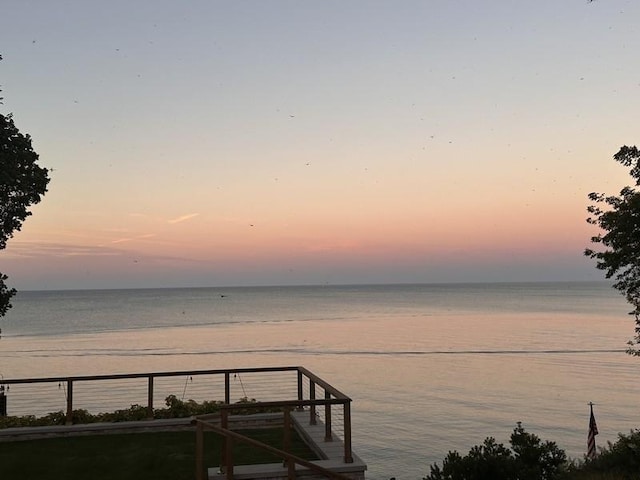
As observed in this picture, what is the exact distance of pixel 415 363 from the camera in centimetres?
5294

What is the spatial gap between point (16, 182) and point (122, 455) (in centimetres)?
897

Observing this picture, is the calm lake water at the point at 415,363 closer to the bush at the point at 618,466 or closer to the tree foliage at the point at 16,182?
the bush at the point at 618,466

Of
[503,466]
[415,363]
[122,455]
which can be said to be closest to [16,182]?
[122,455]

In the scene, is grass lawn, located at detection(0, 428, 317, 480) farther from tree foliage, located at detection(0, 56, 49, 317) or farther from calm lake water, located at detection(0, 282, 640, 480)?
calm lake water, located at detection(0, 282, 640, 480)

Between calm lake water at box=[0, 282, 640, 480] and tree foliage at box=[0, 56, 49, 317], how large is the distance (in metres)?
14.9

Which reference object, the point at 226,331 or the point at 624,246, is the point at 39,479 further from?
the point at 226,331

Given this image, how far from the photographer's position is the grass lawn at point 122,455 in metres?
10.3

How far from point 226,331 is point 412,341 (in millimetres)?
31449

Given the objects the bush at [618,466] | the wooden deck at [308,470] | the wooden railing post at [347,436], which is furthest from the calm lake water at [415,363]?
the wooden railing post at [347,436]

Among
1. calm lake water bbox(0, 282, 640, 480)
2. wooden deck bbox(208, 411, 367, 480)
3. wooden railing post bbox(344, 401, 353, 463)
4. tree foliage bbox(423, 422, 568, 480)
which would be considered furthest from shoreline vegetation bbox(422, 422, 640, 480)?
calm lake water bbox(0, 282, 640, 480)

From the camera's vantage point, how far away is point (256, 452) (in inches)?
445

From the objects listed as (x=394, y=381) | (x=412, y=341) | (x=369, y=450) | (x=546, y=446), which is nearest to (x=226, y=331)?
(x=412, y=341)

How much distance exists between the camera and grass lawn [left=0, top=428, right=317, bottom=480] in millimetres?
10258

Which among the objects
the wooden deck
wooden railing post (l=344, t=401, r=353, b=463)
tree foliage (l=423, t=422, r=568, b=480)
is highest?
wooden railing post (l=344, t=401, r=353, b=463)
